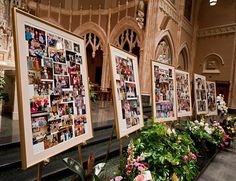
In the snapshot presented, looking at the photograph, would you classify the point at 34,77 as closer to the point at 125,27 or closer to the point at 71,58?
the point at 71,58

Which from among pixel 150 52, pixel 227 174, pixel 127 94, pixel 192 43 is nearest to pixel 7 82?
pixel 127 94

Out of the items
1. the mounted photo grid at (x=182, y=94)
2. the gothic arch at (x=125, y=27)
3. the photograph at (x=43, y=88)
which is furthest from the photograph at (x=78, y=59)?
the gothic arch at (x=125, y=27)

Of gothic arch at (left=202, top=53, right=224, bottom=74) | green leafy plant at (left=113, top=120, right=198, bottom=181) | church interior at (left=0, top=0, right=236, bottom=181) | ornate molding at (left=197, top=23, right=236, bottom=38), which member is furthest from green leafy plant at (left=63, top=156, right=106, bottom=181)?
ornate molding at (left=197, top=23, right=236, bottom=38)

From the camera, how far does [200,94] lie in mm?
4484

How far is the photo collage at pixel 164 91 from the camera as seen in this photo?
9.49ft

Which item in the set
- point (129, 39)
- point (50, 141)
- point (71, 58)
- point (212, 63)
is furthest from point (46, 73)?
point (212, 63)

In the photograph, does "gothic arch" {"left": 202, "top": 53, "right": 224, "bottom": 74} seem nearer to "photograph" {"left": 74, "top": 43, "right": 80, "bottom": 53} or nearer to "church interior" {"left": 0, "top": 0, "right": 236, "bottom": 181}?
"church interior" {"left": 0, "top": 0, "right": 236, "bottom": 181}

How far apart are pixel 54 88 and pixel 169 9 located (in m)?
8.27

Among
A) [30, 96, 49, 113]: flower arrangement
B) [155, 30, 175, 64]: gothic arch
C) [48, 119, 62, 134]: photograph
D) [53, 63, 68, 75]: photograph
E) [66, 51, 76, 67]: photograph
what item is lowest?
[48, 119, 62, 134]: photograph

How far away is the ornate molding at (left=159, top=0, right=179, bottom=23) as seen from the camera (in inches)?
315

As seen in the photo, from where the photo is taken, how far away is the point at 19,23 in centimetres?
121

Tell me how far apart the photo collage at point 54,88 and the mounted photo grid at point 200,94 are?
3.19m

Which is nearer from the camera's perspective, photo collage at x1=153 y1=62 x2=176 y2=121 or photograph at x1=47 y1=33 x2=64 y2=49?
photograph at x1=47 y1=33 x2=64 y2=49

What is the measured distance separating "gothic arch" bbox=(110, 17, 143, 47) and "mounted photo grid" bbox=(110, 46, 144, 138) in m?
5.94
